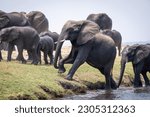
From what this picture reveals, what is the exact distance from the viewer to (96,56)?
62.9 ft

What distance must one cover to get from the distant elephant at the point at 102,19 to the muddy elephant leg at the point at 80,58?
1471 centimetres

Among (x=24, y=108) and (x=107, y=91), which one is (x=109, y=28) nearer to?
(x=107, y=91)

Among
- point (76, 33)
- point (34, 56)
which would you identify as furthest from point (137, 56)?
point (34, 56)

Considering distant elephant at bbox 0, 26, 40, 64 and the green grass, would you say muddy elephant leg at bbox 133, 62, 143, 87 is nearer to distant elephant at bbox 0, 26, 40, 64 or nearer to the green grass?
the green grass

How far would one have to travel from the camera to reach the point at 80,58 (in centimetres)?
1855

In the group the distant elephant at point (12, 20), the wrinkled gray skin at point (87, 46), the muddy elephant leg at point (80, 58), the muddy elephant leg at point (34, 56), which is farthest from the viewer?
the distant elephant at point (12, 20)

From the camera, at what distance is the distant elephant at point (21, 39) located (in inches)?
885

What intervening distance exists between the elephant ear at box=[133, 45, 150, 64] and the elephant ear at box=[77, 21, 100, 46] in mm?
2669

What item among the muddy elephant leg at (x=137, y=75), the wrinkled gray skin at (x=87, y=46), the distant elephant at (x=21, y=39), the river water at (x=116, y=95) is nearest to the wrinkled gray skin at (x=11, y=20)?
the distant elephant at (x=21, y=39)

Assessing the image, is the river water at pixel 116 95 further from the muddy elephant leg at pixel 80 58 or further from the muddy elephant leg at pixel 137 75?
the muddy elephant leg at pixel 137 75

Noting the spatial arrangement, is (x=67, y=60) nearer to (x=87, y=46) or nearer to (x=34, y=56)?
(x=87, y=46)

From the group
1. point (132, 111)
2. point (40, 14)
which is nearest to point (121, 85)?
point (132, 111)

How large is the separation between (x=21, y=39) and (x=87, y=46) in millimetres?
4905

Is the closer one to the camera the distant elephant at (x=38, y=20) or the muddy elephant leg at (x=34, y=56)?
the muddy elephant leg at (x=34, y=56)
